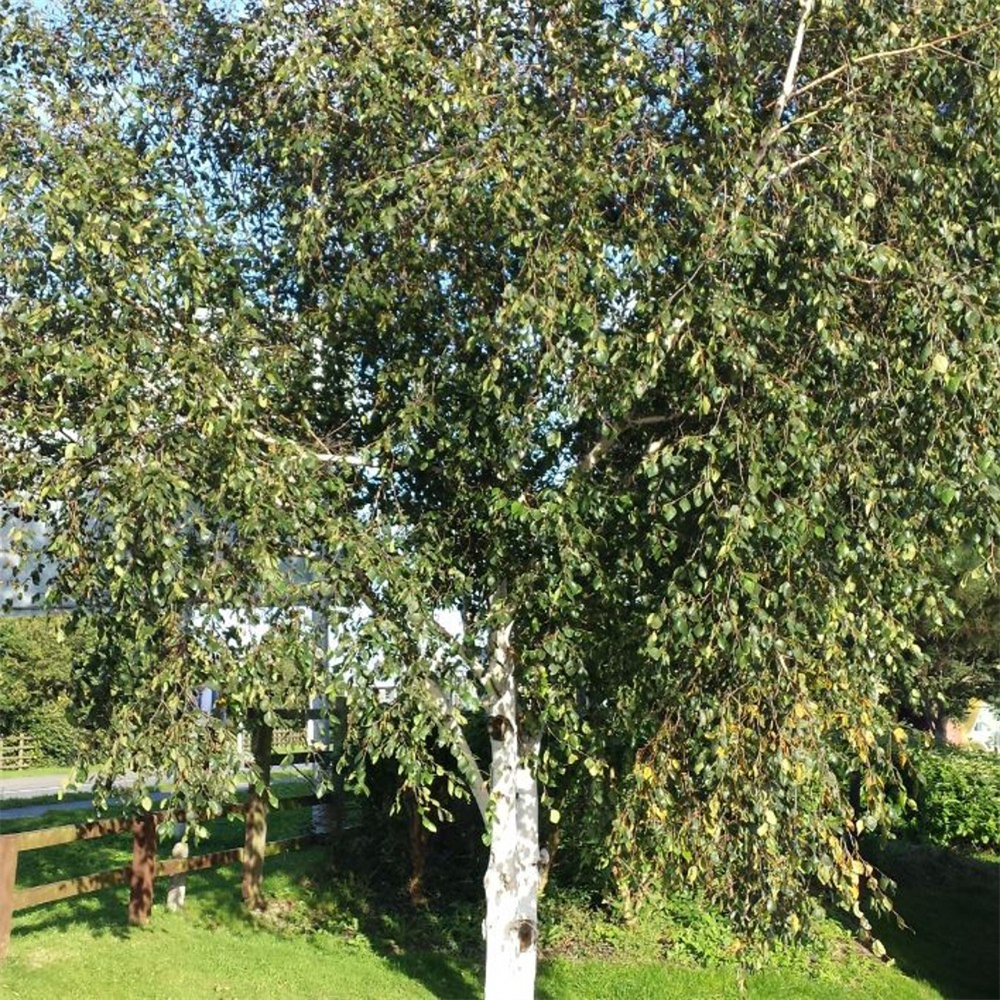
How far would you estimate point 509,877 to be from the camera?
7.83 meters

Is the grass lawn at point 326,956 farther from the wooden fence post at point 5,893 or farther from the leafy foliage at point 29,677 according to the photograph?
the leafy foliage at point 29,677

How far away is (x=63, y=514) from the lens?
634 centimetres

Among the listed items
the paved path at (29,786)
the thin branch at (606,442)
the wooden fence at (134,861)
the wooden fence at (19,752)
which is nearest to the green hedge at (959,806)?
the wooden fence at (134,861)

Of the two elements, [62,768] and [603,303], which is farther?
[62,768]

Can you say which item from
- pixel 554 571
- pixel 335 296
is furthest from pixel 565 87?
pixel 554 571

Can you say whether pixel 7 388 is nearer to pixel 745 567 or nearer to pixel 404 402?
pixel 404 402

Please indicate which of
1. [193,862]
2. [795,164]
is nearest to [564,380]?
[795,164]

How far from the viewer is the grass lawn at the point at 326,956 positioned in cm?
903

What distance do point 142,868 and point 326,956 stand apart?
1.74 m

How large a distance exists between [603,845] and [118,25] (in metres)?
6.06

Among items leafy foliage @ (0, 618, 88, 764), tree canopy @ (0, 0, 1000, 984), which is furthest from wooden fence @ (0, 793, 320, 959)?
leafy foliage @ (0, 618, 88, 764)

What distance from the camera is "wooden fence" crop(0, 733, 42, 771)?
33375 mm

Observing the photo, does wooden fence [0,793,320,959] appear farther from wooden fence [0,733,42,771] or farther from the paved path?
wooden fence [0,733,42,771]

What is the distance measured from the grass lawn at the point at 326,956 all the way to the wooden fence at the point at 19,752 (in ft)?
73.2
